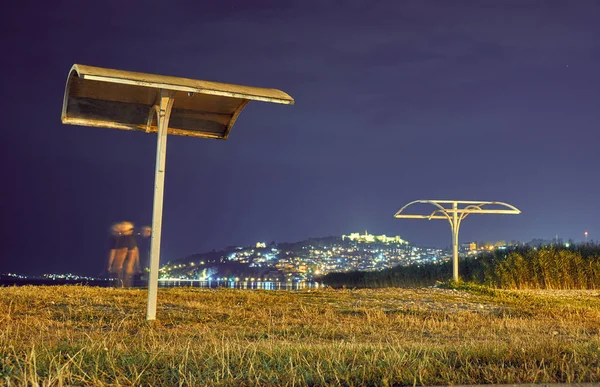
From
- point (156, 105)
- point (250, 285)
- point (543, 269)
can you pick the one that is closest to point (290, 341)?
point (156, 105)

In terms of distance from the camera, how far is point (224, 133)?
1371 cm

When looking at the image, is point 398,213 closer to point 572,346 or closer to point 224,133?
point 224,133

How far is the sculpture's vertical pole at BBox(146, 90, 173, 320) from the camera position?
10234 millimetres

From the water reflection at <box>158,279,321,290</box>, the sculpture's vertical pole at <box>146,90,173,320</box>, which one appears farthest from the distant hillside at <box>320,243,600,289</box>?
the sculpture's vertical pole at <box>146,90,173,320</box>

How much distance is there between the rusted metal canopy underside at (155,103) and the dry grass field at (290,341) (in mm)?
3624

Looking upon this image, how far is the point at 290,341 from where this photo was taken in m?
8.18

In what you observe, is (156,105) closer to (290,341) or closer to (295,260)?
(290,341)

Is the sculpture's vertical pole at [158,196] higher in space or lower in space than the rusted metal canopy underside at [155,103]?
lower

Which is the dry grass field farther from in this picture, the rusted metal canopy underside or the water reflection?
the water reflection

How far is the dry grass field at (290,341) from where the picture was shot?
17.9ft

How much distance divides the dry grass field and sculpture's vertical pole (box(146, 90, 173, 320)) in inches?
21.2

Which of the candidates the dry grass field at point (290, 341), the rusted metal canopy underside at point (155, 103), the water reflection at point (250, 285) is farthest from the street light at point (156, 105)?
the water reflection at point (250, 285)

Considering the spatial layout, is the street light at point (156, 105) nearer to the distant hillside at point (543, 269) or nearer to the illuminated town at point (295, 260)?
the distant hillside at point (543, 269)

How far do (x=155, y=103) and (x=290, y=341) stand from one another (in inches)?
246
